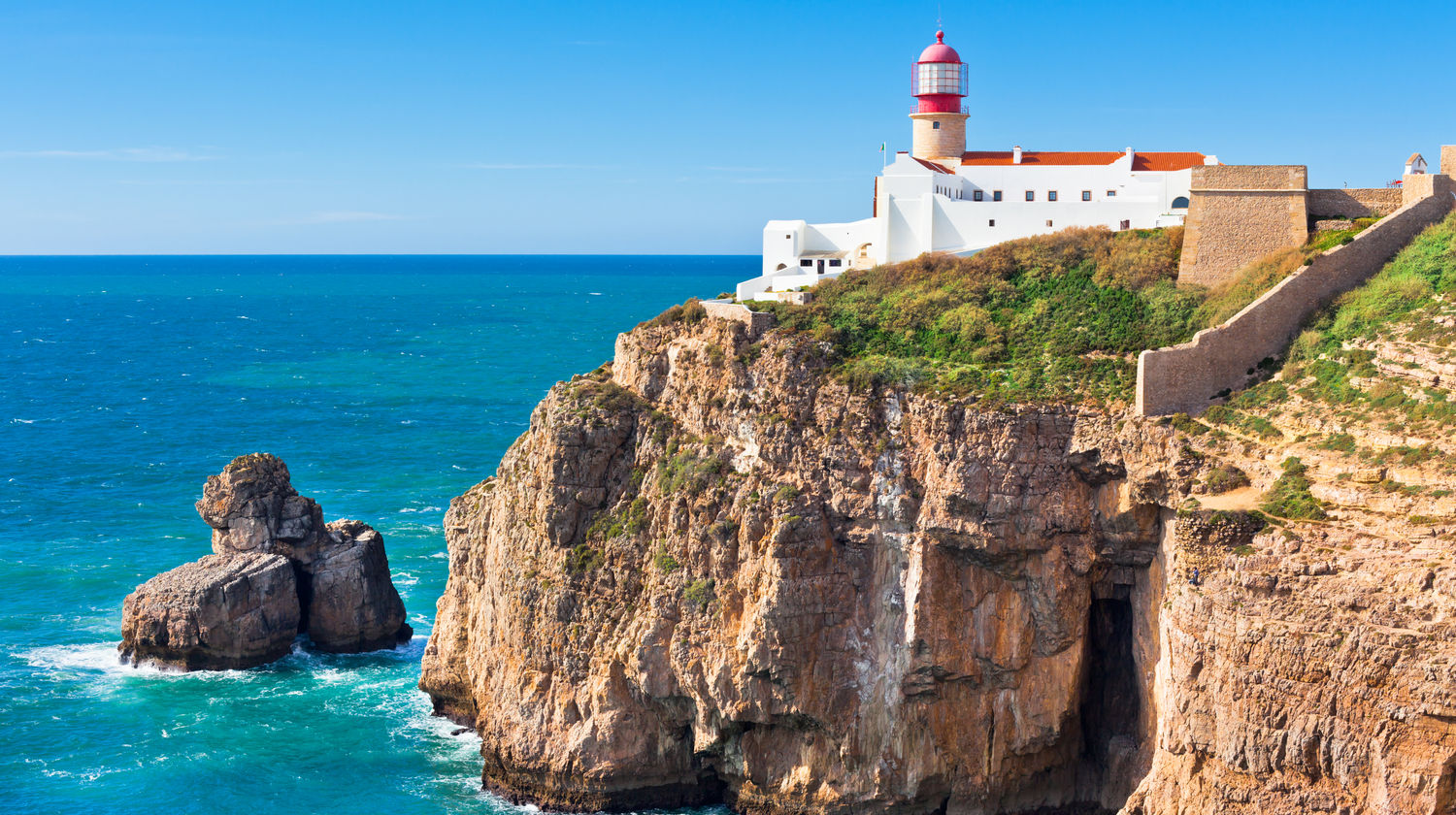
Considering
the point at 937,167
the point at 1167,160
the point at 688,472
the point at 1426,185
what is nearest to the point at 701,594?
the point at 688,472

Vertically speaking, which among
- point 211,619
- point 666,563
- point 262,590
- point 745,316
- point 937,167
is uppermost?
point 937,167

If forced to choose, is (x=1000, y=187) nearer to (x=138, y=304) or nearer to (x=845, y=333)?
(x=845, y=333)

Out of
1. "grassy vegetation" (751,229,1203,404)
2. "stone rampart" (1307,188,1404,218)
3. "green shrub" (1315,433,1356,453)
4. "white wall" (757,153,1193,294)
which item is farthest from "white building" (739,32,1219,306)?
"green shrub" (1315,433,1356,453)

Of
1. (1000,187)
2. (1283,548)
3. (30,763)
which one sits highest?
(1000,187)

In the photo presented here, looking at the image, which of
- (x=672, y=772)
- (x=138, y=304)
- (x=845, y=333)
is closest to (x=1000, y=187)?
(x=845, y=333)

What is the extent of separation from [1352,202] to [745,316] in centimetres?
1889

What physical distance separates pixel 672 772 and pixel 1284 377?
19.4 meters

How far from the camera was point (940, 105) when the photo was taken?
53.1m

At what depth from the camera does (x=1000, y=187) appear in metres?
52.3

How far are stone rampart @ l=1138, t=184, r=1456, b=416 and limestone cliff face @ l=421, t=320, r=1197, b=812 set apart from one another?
1.93m

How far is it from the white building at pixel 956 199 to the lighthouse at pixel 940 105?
0.12 ft

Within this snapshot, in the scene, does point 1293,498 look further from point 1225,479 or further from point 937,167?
point 937,167

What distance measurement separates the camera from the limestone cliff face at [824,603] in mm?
34625

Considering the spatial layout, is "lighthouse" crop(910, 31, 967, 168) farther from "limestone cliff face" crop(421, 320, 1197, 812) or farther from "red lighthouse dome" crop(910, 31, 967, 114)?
"limestone cliff face" crop(421, 320, 1197, 812)
